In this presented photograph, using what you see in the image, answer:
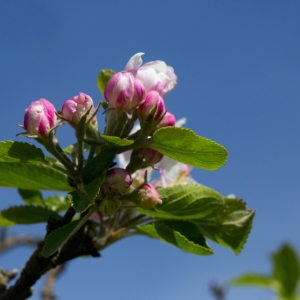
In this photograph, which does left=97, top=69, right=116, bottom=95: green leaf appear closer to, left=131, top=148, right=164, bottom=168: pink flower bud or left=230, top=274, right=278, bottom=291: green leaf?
left=131, top=148, right=164, bottom=168: pink flower bud

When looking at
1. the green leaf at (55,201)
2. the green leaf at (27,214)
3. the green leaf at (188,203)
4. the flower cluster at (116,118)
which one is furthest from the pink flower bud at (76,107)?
the green leaf at (55,201)

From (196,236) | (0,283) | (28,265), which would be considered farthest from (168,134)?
(0,283)

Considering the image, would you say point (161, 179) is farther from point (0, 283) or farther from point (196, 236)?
point (0, 283)

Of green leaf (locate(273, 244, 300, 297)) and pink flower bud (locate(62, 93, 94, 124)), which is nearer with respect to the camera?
pink flower bud (locate(62, 93, 94, 124))

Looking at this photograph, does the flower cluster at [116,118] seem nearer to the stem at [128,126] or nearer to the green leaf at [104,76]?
the stem at [128,126]

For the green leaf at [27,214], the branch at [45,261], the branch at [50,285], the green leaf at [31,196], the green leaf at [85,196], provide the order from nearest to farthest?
1. the green leaf at [85,196]
2. the branch at [45,261]
3. the green leaf at [27,214]
4. the green leaf at [31,196]
5. the branch at [50,285]

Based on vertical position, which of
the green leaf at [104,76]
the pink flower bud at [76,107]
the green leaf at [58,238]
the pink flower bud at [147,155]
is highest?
the green leaf at [104,76]

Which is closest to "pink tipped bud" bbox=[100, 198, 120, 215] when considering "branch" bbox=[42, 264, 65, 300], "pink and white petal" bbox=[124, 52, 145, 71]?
"pink and white petal" bbox=[124, 52, 145, 71]
